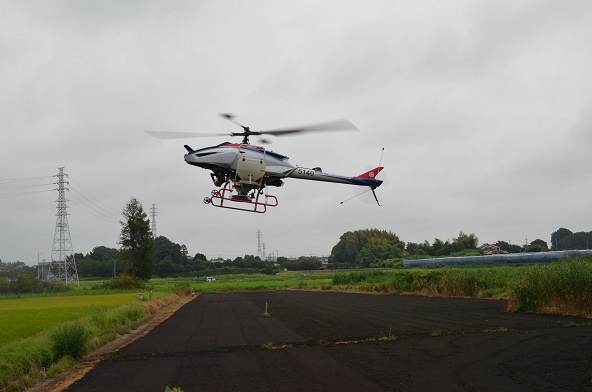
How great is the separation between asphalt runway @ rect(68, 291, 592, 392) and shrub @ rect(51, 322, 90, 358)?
1.20 meters

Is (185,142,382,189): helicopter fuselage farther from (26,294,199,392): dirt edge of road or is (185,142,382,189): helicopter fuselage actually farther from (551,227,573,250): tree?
(551,227,573,250): tree

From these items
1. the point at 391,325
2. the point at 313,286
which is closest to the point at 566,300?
the point at 391,325

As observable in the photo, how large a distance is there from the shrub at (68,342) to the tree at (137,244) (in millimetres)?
71554

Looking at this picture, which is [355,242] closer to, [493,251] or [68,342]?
[493,251]

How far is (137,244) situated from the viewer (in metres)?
88.8

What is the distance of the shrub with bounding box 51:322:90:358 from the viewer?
666 inches

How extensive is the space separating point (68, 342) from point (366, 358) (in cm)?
984

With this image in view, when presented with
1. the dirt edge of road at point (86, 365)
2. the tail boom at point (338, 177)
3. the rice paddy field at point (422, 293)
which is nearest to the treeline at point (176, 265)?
the rice paddy field at point (422, 293)

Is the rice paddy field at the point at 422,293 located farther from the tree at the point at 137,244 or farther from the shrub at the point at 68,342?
the tree at the point at 137,244

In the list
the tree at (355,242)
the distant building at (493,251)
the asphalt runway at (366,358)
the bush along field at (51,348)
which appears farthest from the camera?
the tree at (355,242)

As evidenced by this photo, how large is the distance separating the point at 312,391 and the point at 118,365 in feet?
24.6

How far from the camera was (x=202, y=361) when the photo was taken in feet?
50.7

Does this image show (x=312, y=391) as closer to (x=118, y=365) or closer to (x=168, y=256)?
(x=118, y=365)

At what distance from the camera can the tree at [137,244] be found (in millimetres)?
87250
